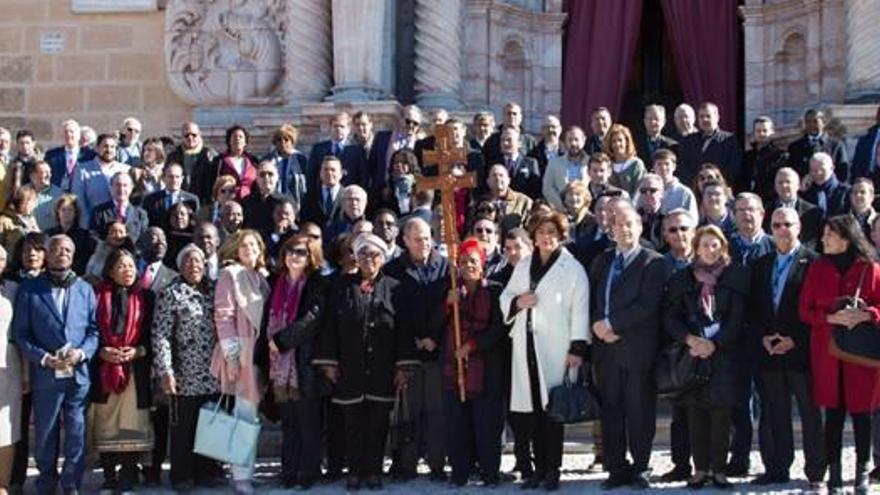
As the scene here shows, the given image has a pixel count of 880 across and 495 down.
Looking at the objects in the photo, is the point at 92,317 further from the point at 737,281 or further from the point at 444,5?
the point at 444,5

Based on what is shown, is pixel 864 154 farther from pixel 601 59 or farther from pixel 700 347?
pixel 700 347

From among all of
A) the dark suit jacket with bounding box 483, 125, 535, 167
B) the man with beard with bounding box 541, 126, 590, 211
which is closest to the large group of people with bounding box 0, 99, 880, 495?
the man with beard with bounding box 541, 126, 590, 211

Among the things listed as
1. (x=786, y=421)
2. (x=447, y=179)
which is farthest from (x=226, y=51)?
(x=786, y=421)

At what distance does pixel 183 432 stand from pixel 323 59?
536 cm

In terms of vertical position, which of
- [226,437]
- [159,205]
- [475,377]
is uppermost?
[159,205]

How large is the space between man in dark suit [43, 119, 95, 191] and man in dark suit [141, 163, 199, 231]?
41.7 inches

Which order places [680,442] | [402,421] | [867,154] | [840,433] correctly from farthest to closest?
[867,154]
[402,421]
[680,442]
[840,433]

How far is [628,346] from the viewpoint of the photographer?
802cm

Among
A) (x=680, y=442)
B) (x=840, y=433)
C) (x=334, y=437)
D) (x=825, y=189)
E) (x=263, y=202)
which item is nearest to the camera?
(x=840, y=433)

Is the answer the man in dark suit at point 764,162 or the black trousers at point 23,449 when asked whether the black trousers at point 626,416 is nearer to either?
the man in dark suit at point 764,162

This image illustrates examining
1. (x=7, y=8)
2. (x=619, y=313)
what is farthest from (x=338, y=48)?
(x=619, y=313)

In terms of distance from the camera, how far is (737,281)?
26.1ft

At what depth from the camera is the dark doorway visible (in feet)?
47.0

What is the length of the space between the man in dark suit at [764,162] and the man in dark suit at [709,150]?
19cm
